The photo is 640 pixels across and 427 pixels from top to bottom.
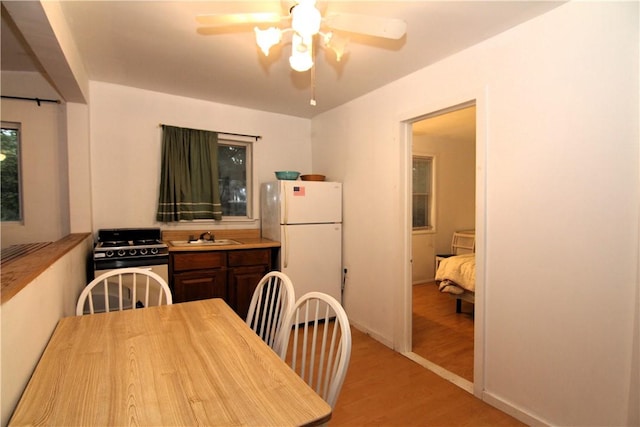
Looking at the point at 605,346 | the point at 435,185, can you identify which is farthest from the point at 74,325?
the point at 435,185

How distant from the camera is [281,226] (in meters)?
3.33

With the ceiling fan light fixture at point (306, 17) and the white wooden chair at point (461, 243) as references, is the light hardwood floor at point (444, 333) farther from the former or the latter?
the ceiling fan light fixture at point (306, 17)

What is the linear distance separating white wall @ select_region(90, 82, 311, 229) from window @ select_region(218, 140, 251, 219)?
0.26 m

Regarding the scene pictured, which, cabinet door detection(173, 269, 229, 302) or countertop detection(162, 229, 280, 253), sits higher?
countertop detection(162, 229, 280, 253)

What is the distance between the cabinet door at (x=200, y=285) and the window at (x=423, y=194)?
11.1ft

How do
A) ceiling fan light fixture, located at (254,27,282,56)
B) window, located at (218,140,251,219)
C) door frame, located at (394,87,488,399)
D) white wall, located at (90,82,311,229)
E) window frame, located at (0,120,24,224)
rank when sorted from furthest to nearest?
1. window, located at (218,140,251,219)
2. white wall, located at (90,82,311,229)
3. window frame, located at (0,120,24,224)
4. door frame, located at (394,87,488,399)
5. ceiling fan light fixture, located at (254,27,282,56)

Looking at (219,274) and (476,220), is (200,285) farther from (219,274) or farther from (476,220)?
(476,220)

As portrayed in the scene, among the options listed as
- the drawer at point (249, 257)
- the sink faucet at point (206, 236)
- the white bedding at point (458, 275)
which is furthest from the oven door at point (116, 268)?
the white bedding at point (458, 275)

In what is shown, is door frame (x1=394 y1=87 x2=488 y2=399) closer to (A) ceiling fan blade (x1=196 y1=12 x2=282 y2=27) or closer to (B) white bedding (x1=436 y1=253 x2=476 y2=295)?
(B) white bedding (x1=436 y1=253 x2=476 y2=295)

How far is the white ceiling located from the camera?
Result: 181 cm

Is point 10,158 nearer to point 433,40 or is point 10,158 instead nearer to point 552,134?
point 433,40

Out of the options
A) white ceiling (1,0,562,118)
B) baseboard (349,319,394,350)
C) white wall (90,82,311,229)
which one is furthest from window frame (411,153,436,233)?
white wall (90,82,311,229)

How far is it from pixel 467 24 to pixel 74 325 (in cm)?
265

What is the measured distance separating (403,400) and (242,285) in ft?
5.82
